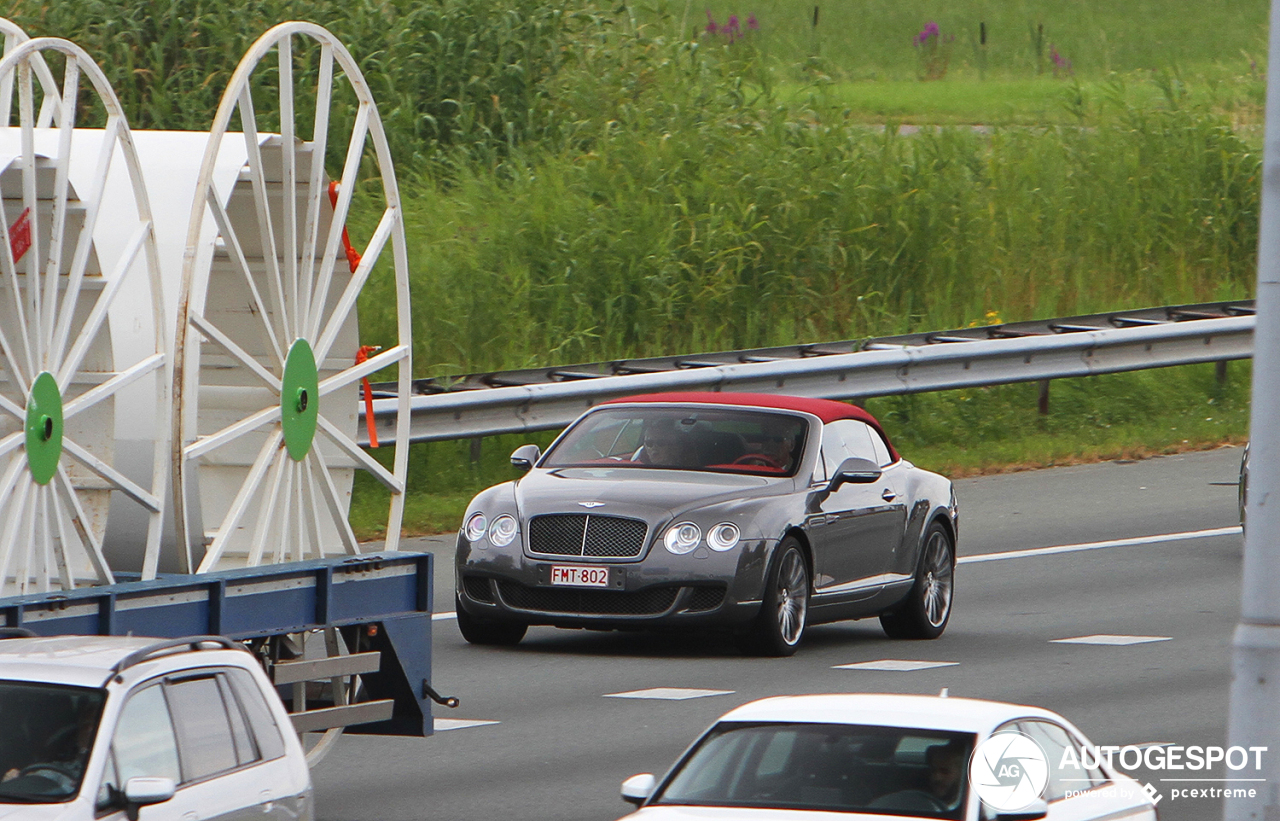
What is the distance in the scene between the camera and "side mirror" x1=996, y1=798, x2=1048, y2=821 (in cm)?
721

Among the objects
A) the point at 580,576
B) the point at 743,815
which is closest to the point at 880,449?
the point at 580,576

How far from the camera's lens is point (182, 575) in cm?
1000

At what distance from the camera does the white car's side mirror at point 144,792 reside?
23.1 feet

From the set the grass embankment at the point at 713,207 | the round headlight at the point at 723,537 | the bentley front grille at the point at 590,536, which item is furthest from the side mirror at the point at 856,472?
the grass embankment at the point at 713,207

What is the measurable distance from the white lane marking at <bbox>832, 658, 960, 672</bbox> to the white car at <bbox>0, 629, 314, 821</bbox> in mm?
6339

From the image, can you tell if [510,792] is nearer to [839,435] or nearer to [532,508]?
[532,508]

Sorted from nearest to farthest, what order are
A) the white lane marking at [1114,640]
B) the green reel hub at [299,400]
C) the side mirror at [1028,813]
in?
1. the side mirror at [1028,813]
2. the green reel hub at [299,400]
3. the white lane marking at [1114,640]

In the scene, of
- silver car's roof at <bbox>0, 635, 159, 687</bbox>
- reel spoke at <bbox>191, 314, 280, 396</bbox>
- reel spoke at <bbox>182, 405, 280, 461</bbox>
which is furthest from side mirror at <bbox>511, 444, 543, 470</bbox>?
silver car's roof at <bbox>0, 635, 159, 687</bbox>

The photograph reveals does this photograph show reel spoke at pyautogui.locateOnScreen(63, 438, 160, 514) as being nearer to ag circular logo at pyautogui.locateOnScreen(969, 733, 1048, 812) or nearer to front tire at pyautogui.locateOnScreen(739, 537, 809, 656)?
ag circular logo at pyautogui.locateOnScreen(969, 733, 1048, 812)

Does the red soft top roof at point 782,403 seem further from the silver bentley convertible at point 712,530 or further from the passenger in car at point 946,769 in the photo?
the passenger in car at point 946,769

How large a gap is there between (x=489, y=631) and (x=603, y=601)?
35.8 inches

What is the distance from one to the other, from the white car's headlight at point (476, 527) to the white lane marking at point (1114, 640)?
3.69 metres

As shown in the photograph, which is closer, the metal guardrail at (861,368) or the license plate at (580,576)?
the license plate at (580,576)

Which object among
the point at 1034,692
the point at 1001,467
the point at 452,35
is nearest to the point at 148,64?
the point at 452,35
